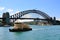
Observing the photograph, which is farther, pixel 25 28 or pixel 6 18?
pixel 6 18

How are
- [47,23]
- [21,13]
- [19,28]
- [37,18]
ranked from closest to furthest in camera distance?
[19,28], [37,18], [21,13], [47,23]

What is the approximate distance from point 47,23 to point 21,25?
120m

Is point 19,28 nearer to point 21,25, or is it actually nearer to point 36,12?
point 21,25

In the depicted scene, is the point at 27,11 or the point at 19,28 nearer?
the point at 19,28

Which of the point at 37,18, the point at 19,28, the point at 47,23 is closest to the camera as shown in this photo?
the point at 19,28

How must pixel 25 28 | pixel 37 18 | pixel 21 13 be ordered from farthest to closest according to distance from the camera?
pixel 21 13 → pixel 37 18 → pixel 25 28

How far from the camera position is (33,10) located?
17525 centimetres

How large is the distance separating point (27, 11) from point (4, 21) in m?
22.3

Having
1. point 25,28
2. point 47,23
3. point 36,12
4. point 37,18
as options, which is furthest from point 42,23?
point 25,28

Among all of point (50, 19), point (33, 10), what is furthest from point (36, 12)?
point (50, 19)

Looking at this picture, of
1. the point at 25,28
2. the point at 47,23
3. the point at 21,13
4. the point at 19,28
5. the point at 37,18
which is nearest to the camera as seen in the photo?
the point at 19,28

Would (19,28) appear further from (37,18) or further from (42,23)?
(42,23)

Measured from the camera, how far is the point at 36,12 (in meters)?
174

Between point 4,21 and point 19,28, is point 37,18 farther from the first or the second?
point 19,28
